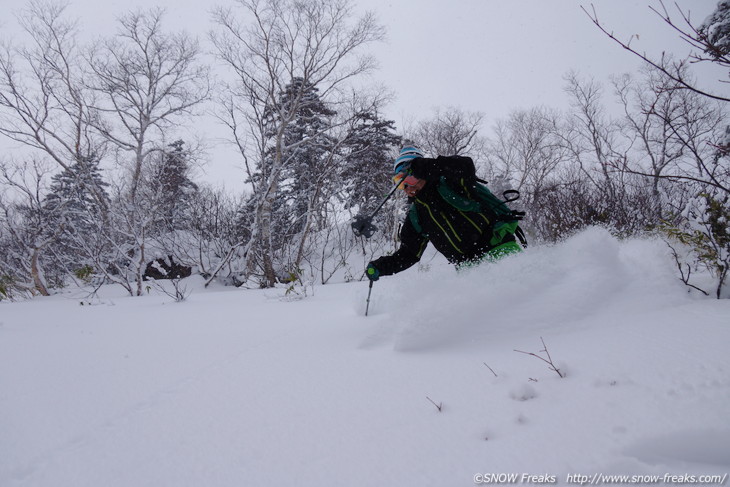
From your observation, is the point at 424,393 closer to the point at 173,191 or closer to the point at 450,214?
the point at 450,214

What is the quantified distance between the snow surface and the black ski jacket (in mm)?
532

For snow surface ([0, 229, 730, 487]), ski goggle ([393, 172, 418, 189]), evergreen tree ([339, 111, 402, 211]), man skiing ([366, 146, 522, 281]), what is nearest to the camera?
snow surface ([0, 229, 730, 487])

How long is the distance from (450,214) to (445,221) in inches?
2.7

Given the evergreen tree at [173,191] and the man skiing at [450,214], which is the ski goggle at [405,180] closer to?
the man skiing at [450,214]

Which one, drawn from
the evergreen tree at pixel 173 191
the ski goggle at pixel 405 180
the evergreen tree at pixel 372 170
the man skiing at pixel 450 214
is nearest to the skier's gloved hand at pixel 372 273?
the man skiing at pixel 450 214

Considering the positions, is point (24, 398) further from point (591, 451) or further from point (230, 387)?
point (591, 451)

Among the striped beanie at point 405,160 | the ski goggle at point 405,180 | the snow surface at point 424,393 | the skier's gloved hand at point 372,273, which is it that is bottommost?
the snow surface at point 424,393

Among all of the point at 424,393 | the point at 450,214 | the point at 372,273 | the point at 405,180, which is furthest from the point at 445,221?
the point at 424,393

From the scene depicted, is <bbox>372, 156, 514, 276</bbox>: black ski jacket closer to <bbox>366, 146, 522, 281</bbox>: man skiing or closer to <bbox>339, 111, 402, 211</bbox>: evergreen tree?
<bbox>366, 146, 522, 281</bbox>: man skiing

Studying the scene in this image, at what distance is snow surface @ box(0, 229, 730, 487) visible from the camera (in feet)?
2.62

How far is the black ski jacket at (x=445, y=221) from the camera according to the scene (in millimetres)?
2596

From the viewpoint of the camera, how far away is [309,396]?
1.23 m

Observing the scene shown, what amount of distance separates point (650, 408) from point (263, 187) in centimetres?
1195

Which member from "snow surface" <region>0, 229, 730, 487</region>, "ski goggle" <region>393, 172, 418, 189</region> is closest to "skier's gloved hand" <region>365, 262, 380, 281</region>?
"snow surface" <region>0, 229, 730, 487</region>
